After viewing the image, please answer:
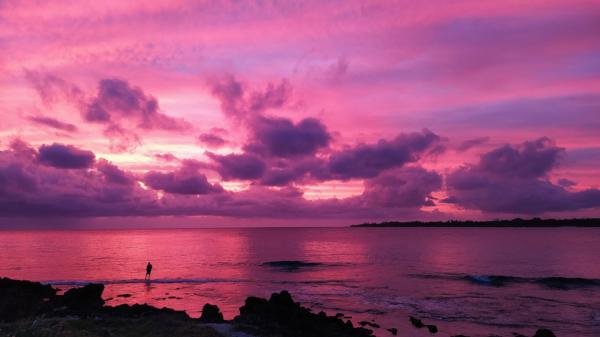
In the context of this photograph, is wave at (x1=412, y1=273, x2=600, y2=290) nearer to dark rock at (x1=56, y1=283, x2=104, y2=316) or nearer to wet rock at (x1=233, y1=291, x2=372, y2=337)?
wet rock at (x1=233, y1=291, x2=372, y2=337)

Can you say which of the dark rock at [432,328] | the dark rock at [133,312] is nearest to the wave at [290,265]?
the dark rock at [432,328]

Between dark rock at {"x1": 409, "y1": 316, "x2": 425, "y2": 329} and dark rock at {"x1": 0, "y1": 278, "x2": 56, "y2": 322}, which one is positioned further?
dark rock at {"x1": 409, "y1": 316, "x2": 425, "y2": 329}

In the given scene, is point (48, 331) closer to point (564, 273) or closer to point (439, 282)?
point (439, 282)

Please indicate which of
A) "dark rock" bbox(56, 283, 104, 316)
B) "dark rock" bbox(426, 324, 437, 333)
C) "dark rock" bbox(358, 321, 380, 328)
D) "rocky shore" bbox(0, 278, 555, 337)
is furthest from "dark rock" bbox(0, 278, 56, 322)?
"dark rock" bbox(426, 324, 437, 333)

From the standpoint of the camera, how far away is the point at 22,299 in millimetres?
33031

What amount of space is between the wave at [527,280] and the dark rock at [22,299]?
45.8m

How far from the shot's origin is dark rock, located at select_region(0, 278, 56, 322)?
29656 mm

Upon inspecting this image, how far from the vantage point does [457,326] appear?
3272cm

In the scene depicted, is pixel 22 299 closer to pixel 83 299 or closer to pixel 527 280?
pixel 83 299

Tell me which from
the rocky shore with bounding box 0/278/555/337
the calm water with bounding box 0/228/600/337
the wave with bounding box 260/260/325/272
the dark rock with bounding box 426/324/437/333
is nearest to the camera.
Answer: the rocky shore with bounding box 0/278/555/337

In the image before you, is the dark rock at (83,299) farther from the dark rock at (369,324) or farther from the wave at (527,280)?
the wave at (527,280)

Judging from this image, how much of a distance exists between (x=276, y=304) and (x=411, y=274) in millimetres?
41228

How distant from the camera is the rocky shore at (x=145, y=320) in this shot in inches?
740

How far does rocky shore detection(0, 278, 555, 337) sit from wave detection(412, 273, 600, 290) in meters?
31.4
